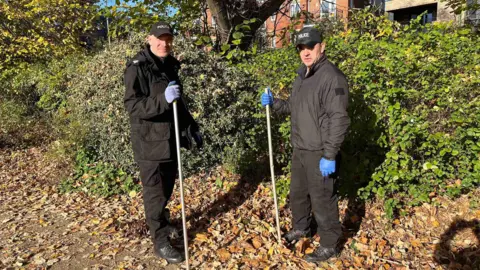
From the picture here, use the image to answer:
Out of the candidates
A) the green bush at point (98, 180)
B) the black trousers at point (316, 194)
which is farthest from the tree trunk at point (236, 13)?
the black trousers at point (316, 194)

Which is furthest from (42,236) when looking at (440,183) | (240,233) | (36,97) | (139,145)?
(36,97)

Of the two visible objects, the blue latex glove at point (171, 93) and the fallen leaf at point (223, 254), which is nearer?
the blue latex glove at point (171, 93)

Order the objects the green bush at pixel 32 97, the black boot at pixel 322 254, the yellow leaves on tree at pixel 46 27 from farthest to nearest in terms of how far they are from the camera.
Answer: the yellow leaves on tree at pixel 46 27 < the green bush at pixel 32 97 < the black boot at pixel 322 254

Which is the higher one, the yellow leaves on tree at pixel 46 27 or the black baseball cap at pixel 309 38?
the yellow leaves on tree at pixel 46 27

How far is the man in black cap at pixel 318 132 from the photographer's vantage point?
9.76 feet

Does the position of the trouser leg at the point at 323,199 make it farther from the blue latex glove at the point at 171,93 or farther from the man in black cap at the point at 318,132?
the blue latex glove at the point at 171,93

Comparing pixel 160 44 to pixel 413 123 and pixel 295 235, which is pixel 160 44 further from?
pixel 413 123

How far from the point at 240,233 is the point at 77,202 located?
2.65 m

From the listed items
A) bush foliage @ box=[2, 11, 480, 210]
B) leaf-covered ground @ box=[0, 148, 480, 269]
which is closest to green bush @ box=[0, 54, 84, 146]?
bush foliage @ box=[2, 11, 480, 210]

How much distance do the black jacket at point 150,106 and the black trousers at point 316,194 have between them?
1239 millimetres

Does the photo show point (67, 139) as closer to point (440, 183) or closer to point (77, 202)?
point (77, 202)

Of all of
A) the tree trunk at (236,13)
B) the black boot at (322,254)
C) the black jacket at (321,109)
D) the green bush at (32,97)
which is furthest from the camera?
the green bush at (32,97)

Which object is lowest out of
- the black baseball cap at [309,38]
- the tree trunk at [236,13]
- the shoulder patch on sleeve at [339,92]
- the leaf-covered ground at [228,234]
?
the leaf-covered ground at [228,234]

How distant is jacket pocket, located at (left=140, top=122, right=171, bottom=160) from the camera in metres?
3.41
